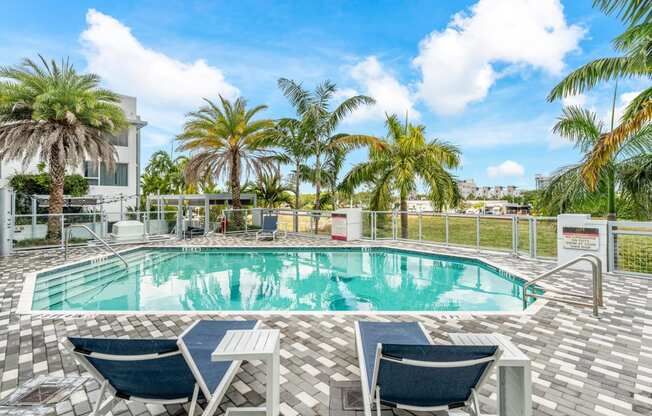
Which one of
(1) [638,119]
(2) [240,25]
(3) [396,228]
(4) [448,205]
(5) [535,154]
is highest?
(2) [240,25]

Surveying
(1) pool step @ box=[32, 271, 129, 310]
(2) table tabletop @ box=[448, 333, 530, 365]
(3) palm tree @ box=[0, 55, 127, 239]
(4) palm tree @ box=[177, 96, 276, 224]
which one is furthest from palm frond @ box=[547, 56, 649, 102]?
(3) palm tree @ box=[0, 55, 127, 239]

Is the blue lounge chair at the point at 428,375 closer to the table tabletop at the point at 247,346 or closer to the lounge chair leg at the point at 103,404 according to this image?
the table tabletop at the point at 247,346

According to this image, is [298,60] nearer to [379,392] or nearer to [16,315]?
[16,315]

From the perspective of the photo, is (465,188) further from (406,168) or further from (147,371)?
(147,371)

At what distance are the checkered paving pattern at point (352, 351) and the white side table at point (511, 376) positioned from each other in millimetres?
360

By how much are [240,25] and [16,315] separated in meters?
12.7

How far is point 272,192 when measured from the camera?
1778cm

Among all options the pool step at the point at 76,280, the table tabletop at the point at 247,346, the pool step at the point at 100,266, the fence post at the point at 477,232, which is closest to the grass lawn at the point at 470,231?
the fence post at the point at 477,232

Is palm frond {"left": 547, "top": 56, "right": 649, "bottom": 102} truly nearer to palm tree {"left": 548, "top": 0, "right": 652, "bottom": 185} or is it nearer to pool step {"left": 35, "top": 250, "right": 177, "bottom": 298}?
palm tree {"left": 548, "top": 0, "right": 652, "bottom": 185}

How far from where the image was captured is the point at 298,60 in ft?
51.9

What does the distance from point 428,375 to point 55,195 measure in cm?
1367

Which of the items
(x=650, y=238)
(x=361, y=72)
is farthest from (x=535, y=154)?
(x=650, y=238)

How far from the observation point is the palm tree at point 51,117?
406 inches

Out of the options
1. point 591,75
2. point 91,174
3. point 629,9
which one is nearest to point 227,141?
point 91,174
